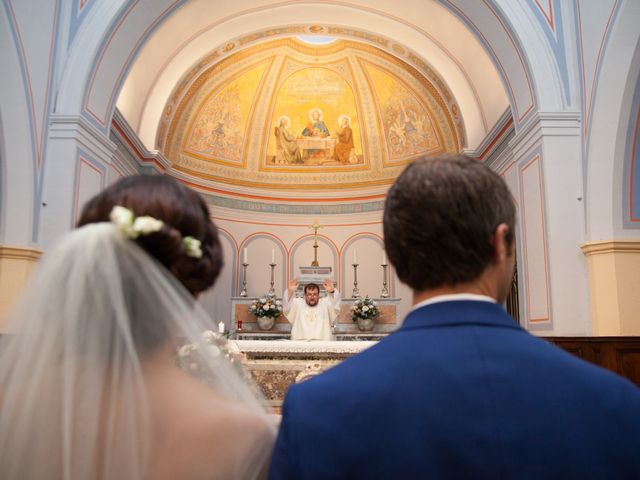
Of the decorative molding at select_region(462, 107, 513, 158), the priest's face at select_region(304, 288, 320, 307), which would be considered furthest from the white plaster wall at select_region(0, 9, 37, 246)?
the decorative molding at select_region(462, 107, 513, 158)

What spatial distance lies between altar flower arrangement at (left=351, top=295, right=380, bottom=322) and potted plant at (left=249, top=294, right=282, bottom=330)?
156 cm

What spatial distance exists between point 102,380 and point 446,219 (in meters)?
0.86

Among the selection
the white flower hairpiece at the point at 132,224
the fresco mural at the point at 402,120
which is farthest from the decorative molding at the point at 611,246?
the fresco mural at the point at 402,120

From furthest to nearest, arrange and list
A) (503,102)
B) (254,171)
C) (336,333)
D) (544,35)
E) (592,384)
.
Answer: (254,171), (336,333), (503,102), (544,35), (592,384)

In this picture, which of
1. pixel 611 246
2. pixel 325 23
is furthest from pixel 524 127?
pixel 325 23

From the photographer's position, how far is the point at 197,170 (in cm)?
1451

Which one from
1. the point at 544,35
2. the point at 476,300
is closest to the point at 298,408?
the point at 476,300

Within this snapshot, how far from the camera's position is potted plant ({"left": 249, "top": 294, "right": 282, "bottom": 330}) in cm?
1170

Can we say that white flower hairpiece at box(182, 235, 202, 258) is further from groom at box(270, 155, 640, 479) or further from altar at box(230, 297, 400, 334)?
altar at box(230, 297, 400, 334)

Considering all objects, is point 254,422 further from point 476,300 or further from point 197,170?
point 197,170

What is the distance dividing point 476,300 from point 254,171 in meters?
14.5

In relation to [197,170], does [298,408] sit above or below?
below

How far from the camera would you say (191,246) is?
140 cm

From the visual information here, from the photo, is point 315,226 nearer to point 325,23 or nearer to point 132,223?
point 325,23
